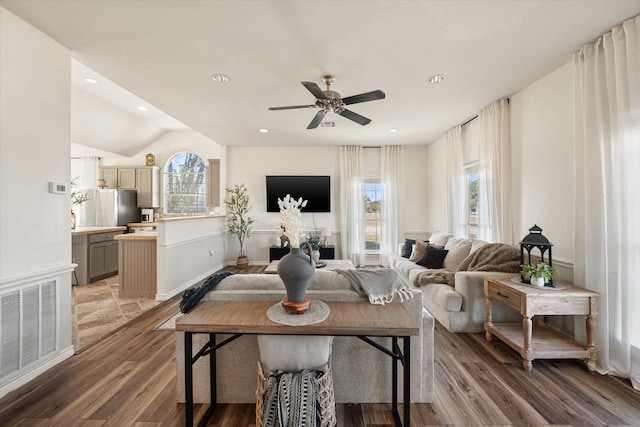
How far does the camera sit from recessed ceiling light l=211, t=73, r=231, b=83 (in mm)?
2675

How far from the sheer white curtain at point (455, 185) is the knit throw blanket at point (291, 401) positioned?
3.93m

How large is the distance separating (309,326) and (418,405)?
110 centimetres

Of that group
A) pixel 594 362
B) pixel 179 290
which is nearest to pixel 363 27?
pixel 594 362

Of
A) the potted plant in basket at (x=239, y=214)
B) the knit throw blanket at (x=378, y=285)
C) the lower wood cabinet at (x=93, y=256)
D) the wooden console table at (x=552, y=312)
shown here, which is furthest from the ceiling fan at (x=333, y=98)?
the lower wood cabinet at (x=93, y=256)

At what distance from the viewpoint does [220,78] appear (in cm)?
273

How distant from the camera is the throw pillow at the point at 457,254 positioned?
3564 mm

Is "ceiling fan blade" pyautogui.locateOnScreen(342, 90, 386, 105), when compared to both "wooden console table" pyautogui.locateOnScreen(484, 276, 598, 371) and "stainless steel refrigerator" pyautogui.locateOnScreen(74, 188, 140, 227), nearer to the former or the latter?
"wooden console table" pyautogui.locateOnScreen(484, 276, 598, 371)

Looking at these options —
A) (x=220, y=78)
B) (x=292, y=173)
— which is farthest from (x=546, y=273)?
(x=292, y=173)

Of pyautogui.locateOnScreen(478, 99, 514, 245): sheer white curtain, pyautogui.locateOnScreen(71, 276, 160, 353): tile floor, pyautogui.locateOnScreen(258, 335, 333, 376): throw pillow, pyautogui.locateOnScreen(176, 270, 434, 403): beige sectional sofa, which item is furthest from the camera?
pyautogui.locateOnScreen(478, 99, 514, 245): sheer white curtain

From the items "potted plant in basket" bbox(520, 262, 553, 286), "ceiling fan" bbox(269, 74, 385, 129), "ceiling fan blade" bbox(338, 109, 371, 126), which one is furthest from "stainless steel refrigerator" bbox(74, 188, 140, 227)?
"potted plant in basket" bbox(520, 262, 553, 286)

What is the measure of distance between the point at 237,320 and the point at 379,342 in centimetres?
92

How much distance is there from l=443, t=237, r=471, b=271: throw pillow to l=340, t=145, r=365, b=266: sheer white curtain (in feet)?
6.98

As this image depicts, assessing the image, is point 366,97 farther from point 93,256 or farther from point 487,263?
point 93,256

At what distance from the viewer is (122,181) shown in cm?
626
